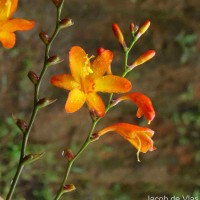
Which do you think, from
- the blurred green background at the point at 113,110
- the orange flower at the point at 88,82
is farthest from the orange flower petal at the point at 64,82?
the blurred green background at the point at 113,110

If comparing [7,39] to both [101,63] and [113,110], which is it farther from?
[113,110]

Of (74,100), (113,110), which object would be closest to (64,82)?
(74,100)

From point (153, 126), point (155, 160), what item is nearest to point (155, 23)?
point (153, 126)

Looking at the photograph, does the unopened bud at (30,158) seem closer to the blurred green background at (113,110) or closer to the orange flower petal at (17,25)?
the orange flower petal at (17,25)

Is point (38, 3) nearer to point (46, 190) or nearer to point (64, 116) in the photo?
point (64, 116)

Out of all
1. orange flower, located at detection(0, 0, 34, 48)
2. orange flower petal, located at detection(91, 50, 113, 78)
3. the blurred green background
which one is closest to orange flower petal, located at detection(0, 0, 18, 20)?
orange flower, located at detection(0, 0, 34, 48)

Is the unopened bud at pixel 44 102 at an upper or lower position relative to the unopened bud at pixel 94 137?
upper

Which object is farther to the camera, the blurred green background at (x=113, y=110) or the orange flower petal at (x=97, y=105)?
the blurred green background at (x=113, y=110)
